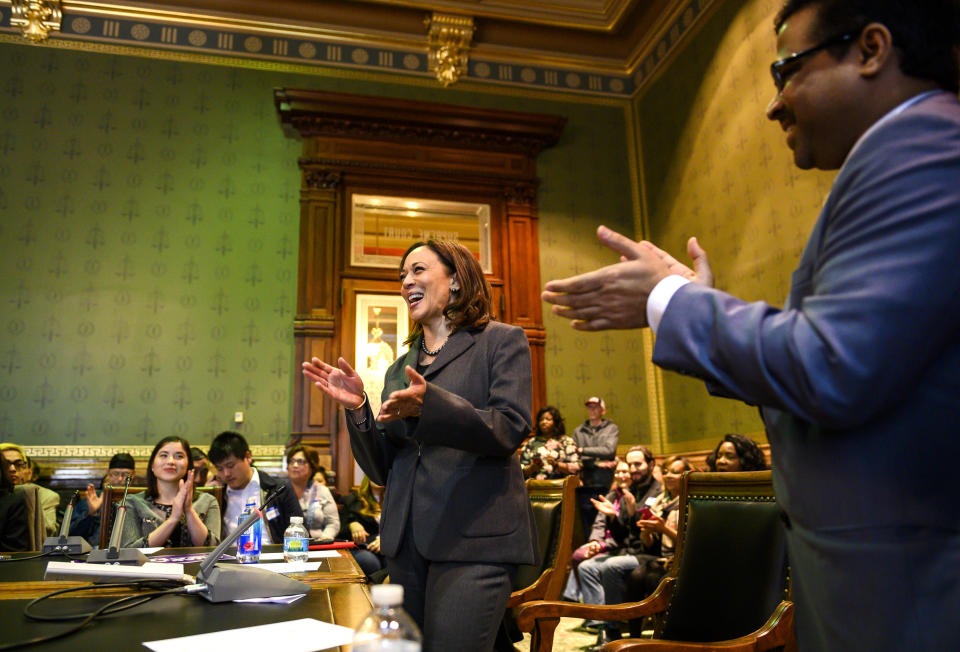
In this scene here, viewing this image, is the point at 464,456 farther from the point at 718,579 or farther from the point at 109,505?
the point at 109,505

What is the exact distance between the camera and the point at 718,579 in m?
1.76

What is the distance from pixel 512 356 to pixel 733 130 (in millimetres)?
5334

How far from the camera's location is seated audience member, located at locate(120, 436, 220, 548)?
2.92m

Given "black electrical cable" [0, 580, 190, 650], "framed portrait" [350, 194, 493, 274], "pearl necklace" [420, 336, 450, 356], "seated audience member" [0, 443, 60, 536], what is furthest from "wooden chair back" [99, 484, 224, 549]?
"framed portrait" [350, 194, 493, 274]

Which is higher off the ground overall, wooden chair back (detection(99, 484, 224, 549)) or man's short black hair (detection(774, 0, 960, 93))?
man's short black hair (detection(774, 0, 960, 93))

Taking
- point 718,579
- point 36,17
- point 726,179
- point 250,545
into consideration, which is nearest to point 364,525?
point 250,545

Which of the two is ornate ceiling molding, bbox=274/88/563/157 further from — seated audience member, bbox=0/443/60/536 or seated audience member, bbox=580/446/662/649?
seated audience member, bbox=580/446/662/649

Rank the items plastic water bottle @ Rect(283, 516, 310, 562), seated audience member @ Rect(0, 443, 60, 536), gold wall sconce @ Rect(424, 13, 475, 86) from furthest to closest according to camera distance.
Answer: gold wall sconce @ Rect(424, 13, 475, 86), seated audience member @ Rect(0, 443, 60, 536), plastic water bottle @ Rect(283, 516, 310, 562)

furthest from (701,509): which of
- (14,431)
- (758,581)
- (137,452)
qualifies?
(14,431)

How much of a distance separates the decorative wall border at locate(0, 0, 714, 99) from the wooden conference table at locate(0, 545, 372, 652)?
6.62m

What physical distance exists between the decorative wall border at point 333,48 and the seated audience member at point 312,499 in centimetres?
445

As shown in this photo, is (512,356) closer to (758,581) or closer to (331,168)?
(758,581)

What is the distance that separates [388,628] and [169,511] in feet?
9.58

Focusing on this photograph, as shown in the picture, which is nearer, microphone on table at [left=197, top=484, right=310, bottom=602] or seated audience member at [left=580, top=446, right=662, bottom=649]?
microphone on table at [left=197, top=484, right=310, bottom=602]
